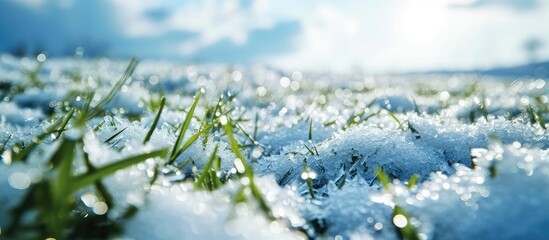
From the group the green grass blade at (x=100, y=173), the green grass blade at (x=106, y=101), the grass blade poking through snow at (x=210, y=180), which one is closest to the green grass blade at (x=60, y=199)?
the green grass blade at (x=100, y=173)

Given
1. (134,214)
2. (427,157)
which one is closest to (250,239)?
(134,214)

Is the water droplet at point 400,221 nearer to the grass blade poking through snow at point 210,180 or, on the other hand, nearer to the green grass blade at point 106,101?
the grass blade poking through snow at point 210,180

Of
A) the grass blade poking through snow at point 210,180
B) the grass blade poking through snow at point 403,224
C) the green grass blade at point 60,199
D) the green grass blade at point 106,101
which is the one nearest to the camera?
the green grass blade at point 60,199

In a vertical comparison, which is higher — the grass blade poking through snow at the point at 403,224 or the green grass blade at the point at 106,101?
the green grass blade at the point at 106,101

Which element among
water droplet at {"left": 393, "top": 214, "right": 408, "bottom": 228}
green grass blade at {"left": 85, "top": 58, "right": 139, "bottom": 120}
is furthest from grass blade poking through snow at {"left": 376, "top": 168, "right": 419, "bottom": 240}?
green grass blade at {"left": 85, "top": 58, "right": 139, "bottom": 120}

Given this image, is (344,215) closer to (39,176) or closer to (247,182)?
(247,182)

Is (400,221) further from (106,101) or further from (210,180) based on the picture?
(106,101)

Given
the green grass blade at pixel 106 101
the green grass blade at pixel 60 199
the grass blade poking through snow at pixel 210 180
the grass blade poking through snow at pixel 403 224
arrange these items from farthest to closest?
the green grass blade at pixel 106 101 < the grass blade poking through snow at pixel 210 180 < the grass blade poking through snow at pixel 403 224 < the green grass blade at pixel 60 199

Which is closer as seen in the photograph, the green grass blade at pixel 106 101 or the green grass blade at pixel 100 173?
the green grass blade at pixel 100 173

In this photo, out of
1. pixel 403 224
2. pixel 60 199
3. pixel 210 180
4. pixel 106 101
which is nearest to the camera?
pixel 60 199

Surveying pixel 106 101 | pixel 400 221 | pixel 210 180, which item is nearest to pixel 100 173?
pixel 210 180

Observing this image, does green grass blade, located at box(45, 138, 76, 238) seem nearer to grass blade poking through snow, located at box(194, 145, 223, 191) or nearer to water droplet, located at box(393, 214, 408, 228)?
grass blade poking through snow, located at box(194, 145, 223, 191)
